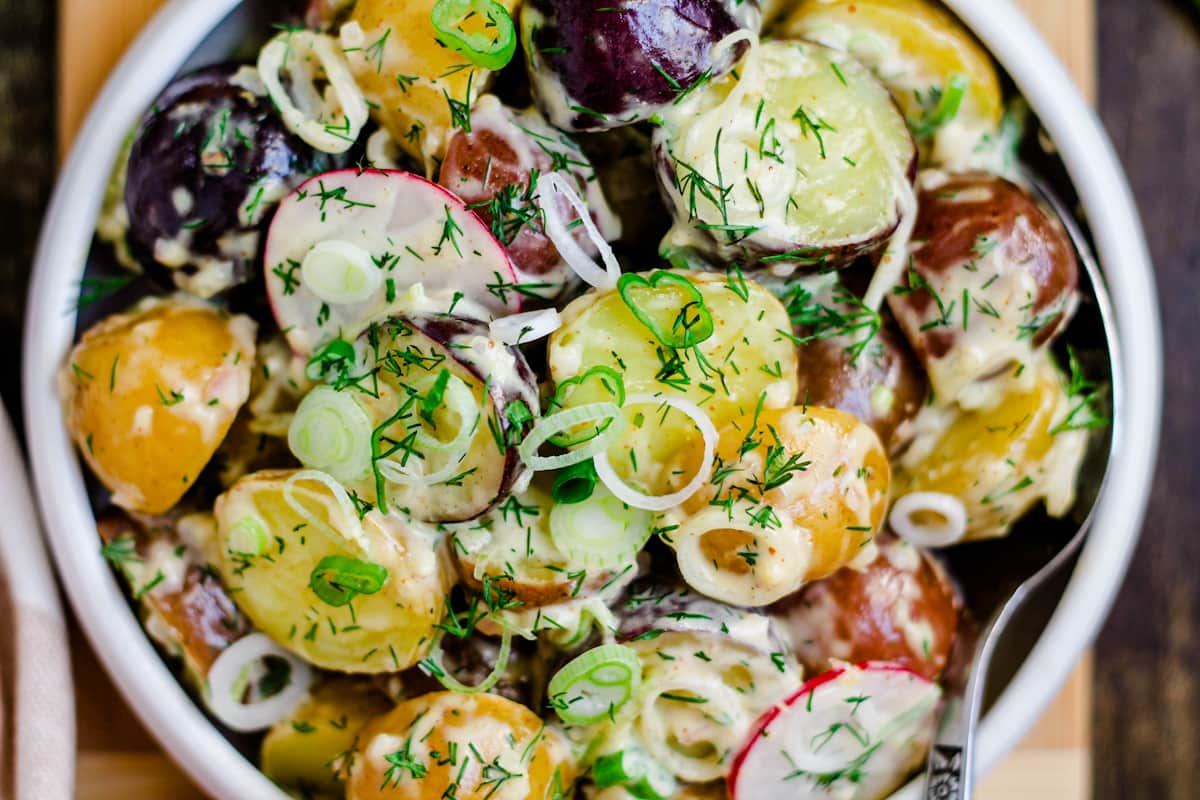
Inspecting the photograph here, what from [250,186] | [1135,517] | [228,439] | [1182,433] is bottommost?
[1182,433]

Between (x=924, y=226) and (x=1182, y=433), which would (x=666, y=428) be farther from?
(x=1182, y=433)

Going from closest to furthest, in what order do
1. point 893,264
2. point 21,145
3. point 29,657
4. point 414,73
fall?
1. point 414,73
2. point 893,264
3. point 29,657
4. point 21,145

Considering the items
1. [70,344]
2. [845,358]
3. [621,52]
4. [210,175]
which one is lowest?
[845,358]

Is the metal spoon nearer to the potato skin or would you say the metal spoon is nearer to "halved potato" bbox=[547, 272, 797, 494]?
the potato skin

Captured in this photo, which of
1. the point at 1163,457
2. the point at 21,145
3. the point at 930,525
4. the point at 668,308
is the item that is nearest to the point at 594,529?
the point at 668,308

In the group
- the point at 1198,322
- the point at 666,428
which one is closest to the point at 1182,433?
the point at 1198,322

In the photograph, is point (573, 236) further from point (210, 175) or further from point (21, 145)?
point (21, 145)

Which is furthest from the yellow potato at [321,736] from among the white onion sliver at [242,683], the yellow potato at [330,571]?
the yellow potato at [330,571]
